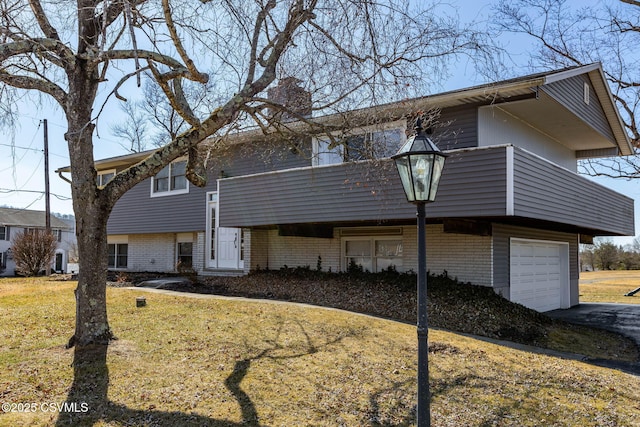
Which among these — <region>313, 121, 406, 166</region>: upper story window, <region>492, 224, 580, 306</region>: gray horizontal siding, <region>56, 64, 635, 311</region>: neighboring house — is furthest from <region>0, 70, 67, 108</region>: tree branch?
<region>492, 224, 580, 306</region>: gray horizontal siding

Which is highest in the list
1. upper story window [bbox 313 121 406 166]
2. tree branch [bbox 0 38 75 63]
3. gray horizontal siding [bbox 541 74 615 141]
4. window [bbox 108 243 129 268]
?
gray horizontal siding [bbox 541 74 615 141]

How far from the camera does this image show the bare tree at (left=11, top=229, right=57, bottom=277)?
21750 mm

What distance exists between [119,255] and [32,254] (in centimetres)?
388

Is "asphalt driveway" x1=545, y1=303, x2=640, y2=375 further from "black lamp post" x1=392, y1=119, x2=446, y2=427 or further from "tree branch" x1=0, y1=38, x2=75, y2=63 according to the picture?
"tree branch" x1=0, y1=38, x2=75, y2=63

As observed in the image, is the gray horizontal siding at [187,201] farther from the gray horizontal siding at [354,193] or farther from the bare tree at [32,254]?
the bare tree at [32,254]

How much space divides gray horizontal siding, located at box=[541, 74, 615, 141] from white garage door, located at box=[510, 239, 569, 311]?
12.9 feet

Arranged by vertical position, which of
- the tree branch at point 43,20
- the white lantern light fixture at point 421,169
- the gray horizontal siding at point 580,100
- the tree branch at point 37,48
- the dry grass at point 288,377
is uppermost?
the gray horizontal siding at point 580,100

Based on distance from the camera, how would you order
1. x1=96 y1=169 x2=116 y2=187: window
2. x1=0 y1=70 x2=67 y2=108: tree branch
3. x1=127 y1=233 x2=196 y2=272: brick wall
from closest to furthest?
x1=0 y1=70 x2=67 y2=108: tree branch
x1=127 y1=233 x2=196 y2=272: brick wall
x1=96 y1=169 x2=116 y2=187: window

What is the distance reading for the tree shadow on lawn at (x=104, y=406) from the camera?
4.49 meters

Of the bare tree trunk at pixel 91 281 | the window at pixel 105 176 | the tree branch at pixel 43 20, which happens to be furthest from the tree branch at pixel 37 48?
the window at pixel 105 176

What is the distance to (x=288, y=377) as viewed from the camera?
586 centimetres

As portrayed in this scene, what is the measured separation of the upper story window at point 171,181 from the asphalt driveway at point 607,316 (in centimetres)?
1392

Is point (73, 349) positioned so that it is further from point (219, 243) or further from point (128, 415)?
point (219, 243)

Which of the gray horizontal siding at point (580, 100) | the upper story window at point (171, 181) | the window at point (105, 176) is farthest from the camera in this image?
the window at point (105, 176)
